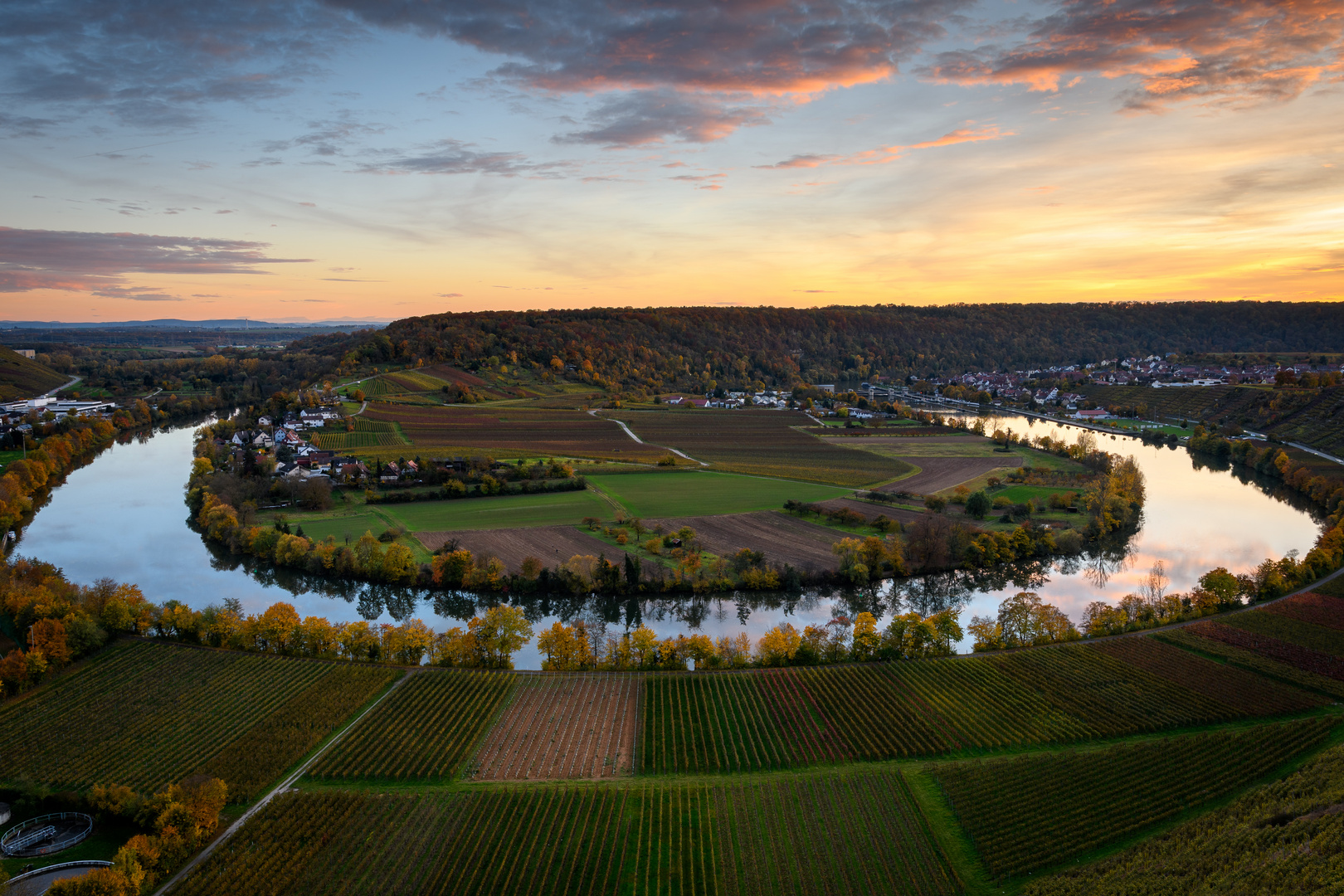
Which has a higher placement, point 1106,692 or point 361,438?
point 361,438

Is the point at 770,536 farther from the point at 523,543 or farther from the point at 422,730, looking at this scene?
the point at 422,730

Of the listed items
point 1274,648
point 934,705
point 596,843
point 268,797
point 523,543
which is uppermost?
point 523,543

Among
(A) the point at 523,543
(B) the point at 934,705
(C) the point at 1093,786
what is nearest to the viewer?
(C) the point at 1093,786

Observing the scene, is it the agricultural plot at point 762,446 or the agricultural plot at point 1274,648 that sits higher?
the agricultural plot at point 762,446

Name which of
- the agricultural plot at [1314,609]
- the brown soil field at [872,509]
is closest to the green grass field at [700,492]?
the brown soil field at [872,509]

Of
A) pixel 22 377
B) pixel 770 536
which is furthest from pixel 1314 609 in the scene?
pixel 22 377

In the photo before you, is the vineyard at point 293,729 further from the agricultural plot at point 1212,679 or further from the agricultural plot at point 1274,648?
the agricultural plot at point 1274,648

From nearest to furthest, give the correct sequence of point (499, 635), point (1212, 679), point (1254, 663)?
point (1212, 679), point (1254, 663), point (499, 635)

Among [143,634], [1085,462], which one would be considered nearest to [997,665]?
[143,634]
